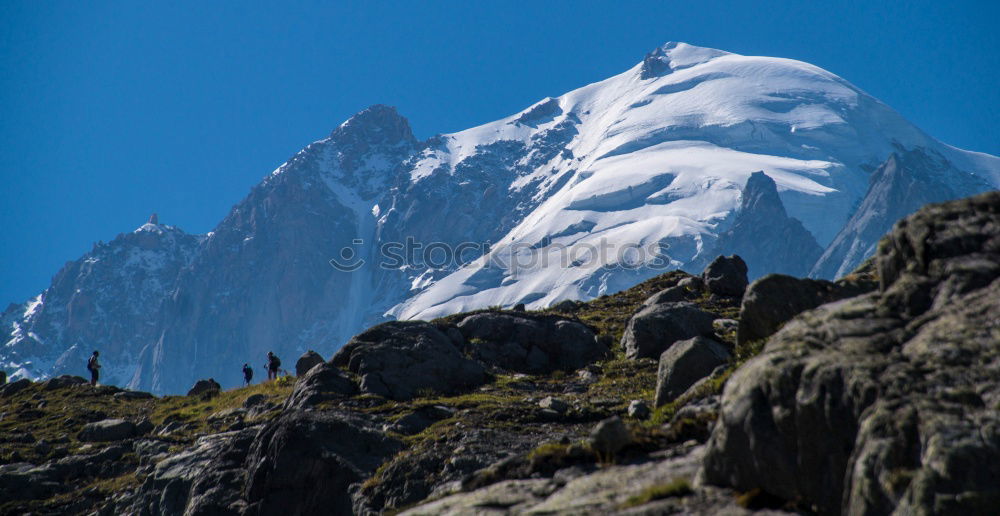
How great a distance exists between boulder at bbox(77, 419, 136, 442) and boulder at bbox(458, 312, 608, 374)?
16.3 metres

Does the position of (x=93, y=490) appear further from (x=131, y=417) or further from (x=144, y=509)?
(x=131, y=417)

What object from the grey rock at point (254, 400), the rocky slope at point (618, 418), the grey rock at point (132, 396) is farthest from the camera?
the grey rock at point (132, 396)

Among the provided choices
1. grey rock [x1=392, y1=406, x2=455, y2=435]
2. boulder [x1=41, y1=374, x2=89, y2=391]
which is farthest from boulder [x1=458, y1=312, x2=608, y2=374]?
boulder [x1=41, y1=374, x2=89, y2=391]

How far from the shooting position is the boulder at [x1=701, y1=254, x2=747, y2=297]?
42031 mm

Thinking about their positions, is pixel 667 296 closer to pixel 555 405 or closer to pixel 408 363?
pixel 408 363

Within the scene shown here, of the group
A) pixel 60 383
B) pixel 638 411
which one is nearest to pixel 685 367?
pixel 638 411

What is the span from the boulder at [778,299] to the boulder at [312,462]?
1001cm

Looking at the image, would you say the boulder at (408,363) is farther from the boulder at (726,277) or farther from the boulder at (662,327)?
the boulder at (726,277)

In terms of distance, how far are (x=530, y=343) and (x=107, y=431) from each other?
65.5 ft

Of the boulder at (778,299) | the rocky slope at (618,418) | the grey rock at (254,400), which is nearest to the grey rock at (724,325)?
the rocky slope at (618,418)

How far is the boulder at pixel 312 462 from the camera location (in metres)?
23.2

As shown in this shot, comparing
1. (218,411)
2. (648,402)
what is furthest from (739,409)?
(218,411)

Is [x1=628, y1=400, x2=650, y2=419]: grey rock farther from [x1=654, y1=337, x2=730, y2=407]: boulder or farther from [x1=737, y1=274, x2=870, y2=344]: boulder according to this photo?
[x1=737, y1=274, x2=870, y2=344]: boulder

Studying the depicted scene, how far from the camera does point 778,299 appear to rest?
19.5m
